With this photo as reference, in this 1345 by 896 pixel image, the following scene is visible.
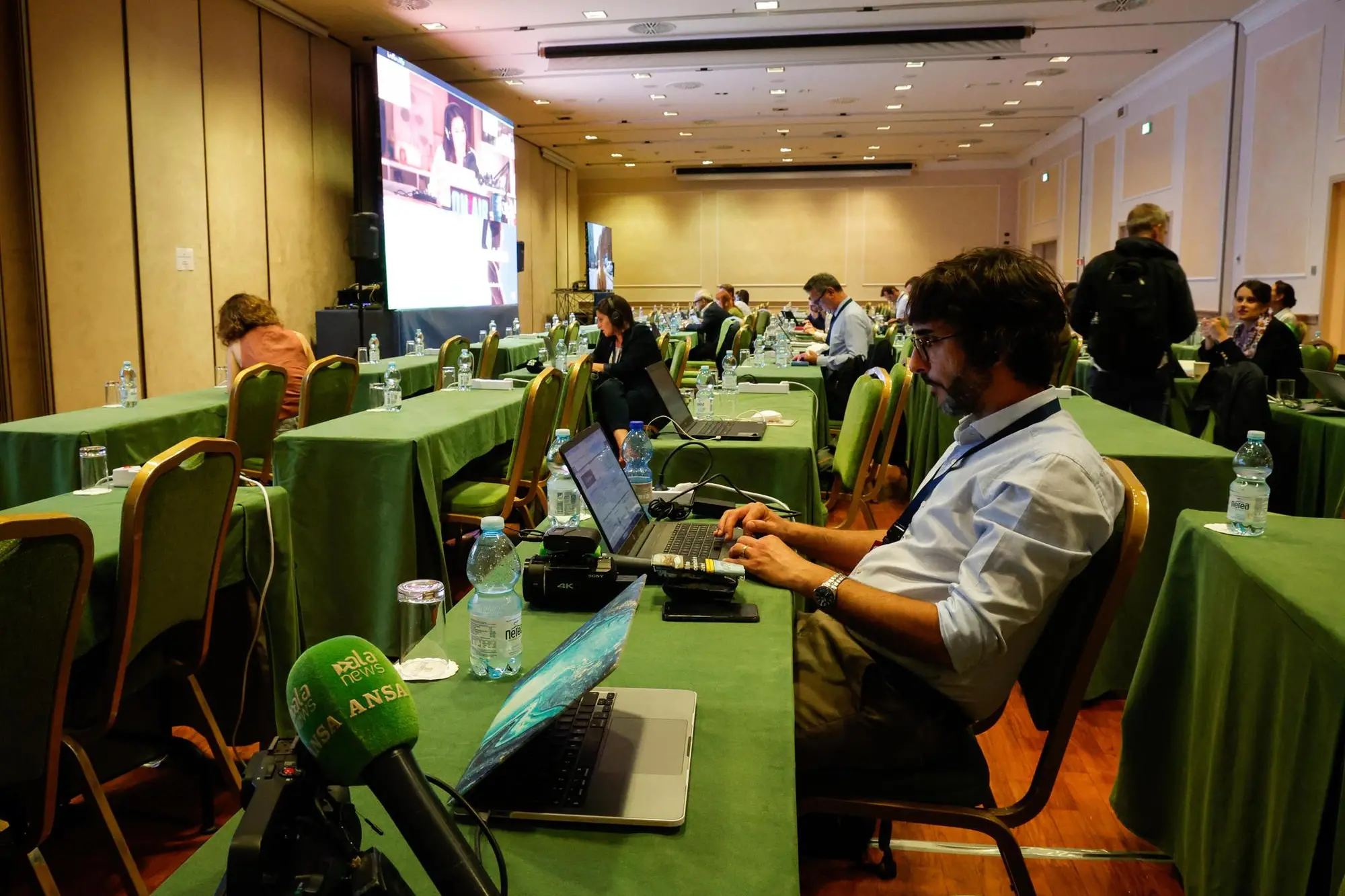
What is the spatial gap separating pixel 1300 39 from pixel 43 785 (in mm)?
9825

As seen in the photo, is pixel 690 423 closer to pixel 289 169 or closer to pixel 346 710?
pixel 346 710

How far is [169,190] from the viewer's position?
7258 millimetres

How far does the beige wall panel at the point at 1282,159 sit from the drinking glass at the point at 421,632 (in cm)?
899

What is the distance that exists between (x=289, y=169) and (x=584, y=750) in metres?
9.03

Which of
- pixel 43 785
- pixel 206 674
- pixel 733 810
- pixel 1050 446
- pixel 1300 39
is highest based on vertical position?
pixel 1300 39

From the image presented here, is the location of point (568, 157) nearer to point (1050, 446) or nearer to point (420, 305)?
point (420, 305)

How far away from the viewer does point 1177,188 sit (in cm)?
1062

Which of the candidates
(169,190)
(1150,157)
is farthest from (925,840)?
(1150,157)

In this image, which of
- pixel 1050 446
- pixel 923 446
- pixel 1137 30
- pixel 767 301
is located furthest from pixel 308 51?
pixel 767 301

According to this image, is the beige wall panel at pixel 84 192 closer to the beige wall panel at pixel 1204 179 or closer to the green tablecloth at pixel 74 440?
the green tablecloth at pixel 74 440

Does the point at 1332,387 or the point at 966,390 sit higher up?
the point at 966,390

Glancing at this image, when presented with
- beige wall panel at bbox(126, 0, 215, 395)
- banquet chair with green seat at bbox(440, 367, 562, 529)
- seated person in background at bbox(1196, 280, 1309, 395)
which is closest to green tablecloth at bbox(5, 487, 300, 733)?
banquet chair with green seat at bbox(440, 367, 562, 529)

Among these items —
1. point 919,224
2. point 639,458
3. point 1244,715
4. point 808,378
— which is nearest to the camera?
point 1244,715

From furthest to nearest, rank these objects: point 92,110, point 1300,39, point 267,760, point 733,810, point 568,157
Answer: point 568,157
point 1300,39
point 92,110
point 733,810
point 267,760
